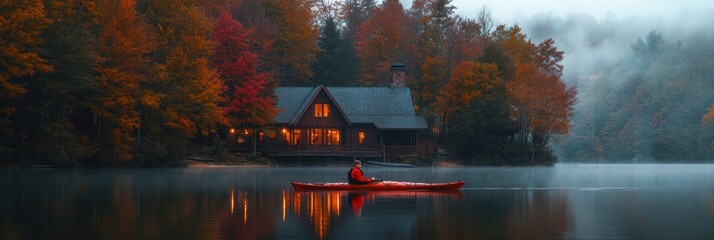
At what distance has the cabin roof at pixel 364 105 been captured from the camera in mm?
86750

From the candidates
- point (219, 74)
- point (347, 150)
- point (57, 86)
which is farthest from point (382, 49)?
point (57, 86)

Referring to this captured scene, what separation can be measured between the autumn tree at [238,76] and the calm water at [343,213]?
37420mm

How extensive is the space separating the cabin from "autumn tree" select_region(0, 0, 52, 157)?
2805cm

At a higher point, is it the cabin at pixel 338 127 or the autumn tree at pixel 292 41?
the autumn tree at pixel 292 41

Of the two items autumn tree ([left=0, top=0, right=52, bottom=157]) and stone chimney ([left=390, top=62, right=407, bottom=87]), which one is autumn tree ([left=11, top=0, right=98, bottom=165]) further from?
stone chimney ([left=390, top=62, right=407, bottom=87])

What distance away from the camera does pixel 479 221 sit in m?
25.8

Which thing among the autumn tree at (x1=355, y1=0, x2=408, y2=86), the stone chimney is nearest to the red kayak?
the stone chimney

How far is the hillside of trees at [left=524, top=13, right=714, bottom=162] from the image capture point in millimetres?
124438

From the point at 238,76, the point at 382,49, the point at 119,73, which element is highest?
the point at 382,49

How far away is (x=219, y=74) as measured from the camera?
3086 inches

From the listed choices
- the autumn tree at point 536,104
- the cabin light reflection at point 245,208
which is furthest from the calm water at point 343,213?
the autumn tree at point 536,104

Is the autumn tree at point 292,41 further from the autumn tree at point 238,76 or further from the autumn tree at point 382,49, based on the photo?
the autumn tree at point 238,76

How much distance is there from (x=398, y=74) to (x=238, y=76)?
712 inches

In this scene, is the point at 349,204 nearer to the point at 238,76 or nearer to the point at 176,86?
the point at 176,86
